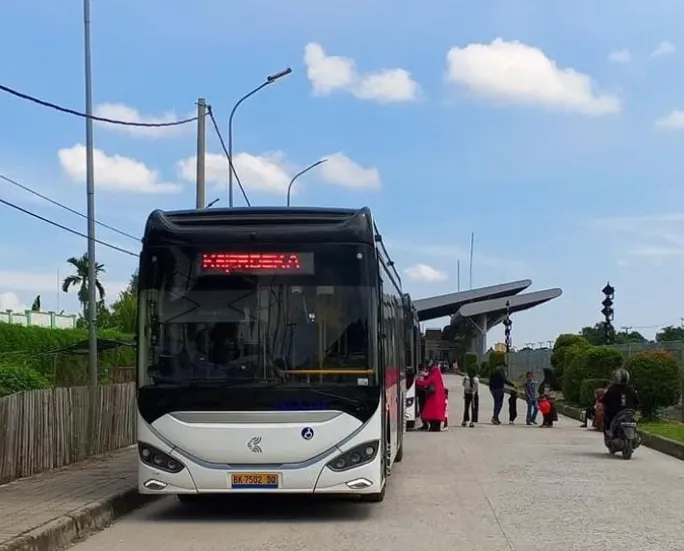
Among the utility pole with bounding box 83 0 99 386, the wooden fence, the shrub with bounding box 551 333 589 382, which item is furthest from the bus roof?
the shrub with bounding box 551 333 589 382

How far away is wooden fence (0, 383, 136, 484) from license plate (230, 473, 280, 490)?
400 cm

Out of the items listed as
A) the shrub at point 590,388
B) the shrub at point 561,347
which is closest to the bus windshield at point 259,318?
the shrub at point 590,388

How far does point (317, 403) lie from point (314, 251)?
64.2 inches

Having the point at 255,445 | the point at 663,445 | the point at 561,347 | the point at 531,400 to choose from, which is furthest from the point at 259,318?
the point at 561,347

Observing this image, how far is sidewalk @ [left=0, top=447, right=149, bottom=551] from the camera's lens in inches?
372

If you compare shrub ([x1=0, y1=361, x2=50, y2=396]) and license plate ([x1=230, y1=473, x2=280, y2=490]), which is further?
shrub ([x1=0, y1=361, x2=50, y2=396])

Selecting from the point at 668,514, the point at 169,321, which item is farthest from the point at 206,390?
the point at 668,514

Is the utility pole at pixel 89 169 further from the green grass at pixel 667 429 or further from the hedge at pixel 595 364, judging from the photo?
the hedge at pixel 595 364

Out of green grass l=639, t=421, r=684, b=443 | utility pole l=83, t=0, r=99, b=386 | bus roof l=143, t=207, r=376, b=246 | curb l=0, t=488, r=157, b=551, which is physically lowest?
curb l=0, t=488, r=157, b=551

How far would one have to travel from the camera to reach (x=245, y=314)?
1098 centimetres

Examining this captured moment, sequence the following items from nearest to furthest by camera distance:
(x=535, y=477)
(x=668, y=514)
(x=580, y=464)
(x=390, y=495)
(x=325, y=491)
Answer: (x=325, y=491), (x=668, y=514), (x=390, y=495), (x=535, y=477), (x=580, y=464)

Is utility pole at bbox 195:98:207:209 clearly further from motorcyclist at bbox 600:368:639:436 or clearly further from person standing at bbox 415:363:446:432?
motorcyclist at bbox 600:368:639:436

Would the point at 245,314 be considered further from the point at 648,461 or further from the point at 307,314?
the point at 648,461

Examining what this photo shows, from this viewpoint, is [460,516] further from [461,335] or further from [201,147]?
[461,335]
